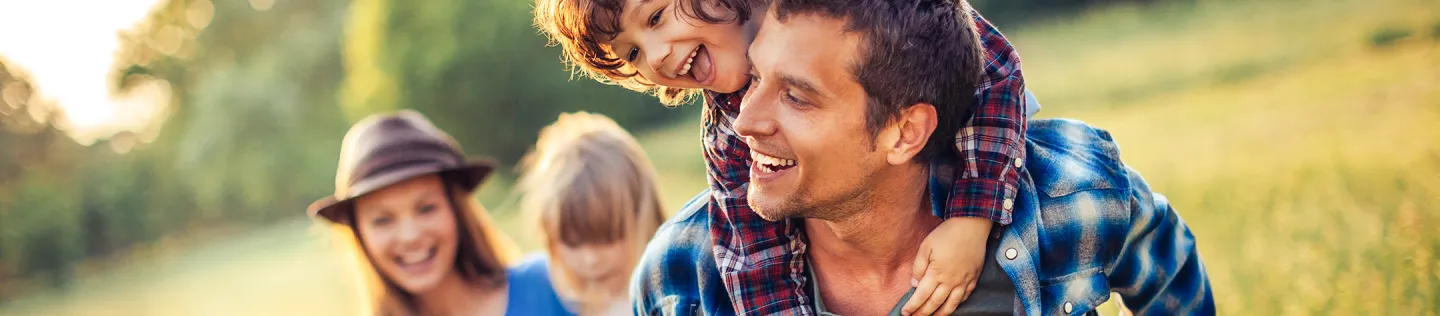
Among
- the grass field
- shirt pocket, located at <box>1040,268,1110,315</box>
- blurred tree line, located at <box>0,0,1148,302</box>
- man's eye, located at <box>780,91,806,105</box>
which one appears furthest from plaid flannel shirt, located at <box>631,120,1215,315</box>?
blurred tree line, located at <box>0,0,1148,302</box>

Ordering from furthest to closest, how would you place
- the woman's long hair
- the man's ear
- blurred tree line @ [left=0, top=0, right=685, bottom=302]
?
1. blurred tree line @ [left=0, top=0, right=685, bottom=302]
2. the woman's long hair
3. the man's ear

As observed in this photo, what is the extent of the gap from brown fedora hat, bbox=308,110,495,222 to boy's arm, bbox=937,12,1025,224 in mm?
3004

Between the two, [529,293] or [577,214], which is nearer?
[577,214]

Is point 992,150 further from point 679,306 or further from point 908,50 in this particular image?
point 679,306

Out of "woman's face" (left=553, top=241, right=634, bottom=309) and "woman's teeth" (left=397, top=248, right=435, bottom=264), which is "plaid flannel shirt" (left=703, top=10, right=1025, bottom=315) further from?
"woman's teeth" (left=397, top=248, right=435, bottom=264)

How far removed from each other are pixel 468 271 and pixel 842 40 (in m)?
3.37

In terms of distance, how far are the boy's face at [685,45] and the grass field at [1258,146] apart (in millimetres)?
3039

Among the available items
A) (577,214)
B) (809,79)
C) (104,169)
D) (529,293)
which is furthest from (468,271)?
(104,169)

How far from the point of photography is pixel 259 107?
78.8 ft

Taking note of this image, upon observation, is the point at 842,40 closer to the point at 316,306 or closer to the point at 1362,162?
the point at 1362,162

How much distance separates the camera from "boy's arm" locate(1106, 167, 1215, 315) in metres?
3.04

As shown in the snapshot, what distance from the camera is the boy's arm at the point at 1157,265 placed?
9.96 feet

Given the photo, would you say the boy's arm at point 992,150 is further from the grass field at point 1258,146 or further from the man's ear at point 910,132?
the grass field at point 1258,146

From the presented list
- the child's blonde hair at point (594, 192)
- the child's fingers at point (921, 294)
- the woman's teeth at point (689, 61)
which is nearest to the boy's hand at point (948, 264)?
the child's fingers at point (921, 294)
